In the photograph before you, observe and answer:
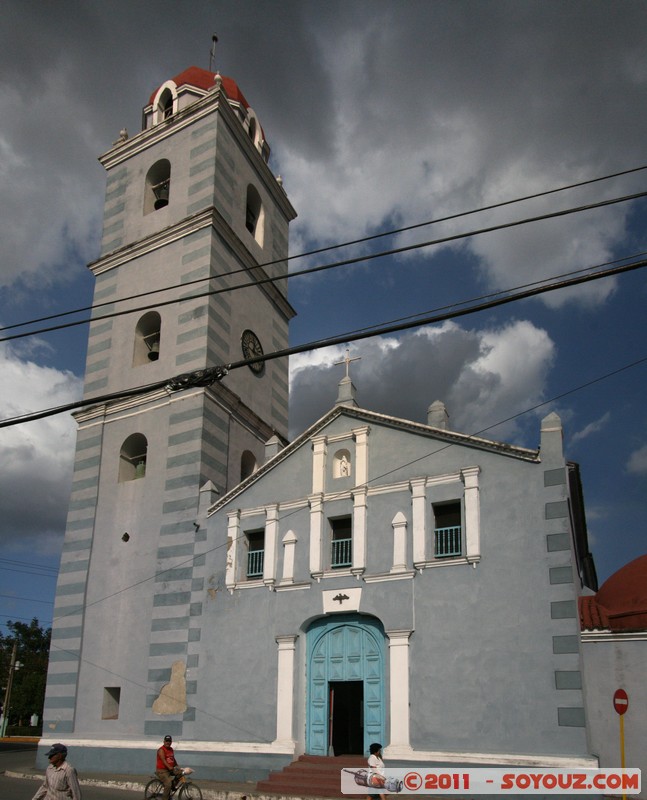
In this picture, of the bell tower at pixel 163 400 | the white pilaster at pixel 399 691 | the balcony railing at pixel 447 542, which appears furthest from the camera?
the bell tower at pixel 163 400

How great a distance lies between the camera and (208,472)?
25500mm

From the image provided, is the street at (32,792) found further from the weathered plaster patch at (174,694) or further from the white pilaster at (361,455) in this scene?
the white pilaster at (361,455)

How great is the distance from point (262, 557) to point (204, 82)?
2061 cm

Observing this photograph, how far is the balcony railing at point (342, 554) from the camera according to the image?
21.9m

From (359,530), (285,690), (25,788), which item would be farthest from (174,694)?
(359,530)

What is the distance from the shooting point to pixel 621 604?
19.8 meters

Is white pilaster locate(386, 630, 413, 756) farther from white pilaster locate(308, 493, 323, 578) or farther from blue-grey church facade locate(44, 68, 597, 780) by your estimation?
white pilaster locate(308, 493, 323, 578)

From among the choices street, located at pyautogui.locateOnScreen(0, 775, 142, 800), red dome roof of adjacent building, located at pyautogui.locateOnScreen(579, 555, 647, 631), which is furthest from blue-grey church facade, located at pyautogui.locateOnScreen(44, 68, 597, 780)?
street, located at pyautogui.locateOnScreen(0, 775, 142, 800)

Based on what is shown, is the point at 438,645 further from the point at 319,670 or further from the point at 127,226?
the point at 127,226

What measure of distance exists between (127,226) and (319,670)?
18.6 meters

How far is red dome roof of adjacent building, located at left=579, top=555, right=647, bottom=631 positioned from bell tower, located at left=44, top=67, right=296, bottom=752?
1087 cm

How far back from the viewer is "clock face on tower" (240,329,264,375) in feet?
95.7

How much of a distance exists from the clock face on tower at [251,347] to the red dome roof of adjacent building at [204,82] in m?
10.5

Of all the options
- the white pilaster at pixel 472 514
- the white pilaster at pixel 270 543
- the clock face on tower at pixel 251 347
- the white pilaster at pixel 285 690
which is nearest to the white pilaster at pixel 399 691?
the white pilaster at pixel 472 514
